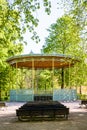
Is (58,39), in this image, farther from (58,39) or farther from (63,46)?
(63,46)

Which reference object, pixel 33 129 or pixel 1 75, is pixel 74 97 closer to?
pixel 1 75

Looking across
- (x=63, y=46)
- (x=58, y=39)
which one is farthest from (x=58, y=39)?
(x=63, y=46)

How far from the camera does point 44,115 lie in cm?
1730

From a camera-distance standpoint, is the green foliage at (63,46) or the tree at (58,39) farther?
the tree at (58,39)

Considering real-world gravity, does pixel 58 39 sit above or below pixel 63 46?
above

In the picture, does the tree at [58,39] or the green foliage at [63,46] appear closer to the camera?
the green foliage at [63,46]

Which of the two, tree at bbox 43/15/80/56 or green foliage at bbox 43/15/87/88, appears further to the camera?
tree at bbox 43/15/80/56

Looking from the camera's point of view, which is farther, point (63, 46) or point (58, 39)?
point (58, 39)

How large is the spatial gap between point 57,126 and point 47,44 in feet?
126

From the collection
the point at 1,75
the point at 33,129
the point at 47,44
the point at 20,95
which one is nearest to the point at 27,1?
the point at 33,129

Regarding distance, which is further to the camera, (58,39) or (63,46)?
(58,39)

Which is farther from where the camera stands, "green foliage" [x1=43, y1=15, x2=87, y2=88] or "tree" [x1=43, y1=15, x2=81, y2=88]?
"tree" [x1=43, y1=15, x2=81, y2=88]

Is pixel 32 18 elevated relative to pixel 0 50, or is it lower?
lower

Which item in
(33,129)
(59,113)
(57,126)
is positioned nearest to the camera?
(33,129)
